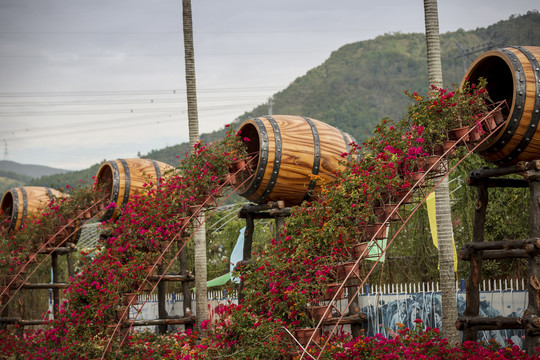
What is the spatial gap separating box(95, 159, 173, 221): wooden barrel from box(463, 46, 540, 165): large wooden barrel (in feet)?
21.5

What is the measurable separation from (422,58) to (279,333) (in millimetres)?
58362

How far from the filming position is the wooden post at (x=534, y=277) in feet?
22.9

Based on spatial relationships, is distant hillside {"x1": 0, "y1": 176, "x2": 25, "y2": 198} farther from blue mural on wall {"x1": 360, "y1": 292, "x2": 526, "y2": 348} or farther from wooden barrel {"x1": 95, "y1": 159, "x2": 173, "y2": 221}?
blue mural on wall {"x1": 360, "y1": 292, "x2": 526, "y2": 348}

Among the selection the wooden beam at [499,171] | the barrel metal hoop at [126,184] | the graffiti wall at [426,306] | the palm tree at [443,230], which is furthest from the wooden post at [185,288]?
the wooden beam at [499,171]

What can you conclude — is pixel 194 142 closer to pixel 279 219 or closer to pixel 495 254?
pixel 279 219

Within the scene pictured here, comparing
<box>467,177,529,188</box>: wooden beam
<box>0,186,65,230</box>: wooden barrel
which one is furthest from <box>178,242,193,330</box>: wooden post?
<box>467,177,529,188</box>: wooden beam

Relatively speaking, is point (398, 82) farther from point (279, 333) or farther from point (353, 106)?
point (279, 333)

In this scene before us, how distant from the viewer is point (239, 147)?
32.5 ft

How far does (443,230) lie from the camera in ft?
28.7

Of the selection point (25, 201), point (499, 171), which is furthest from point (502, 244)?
point (25, 201)

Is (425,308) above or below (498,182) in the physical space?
below

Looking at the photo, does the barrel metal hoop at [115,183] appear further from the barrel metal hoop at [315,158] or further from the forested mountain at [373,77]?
the forested mountain at [373,77]

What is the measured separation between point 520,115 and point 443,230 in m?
2.10

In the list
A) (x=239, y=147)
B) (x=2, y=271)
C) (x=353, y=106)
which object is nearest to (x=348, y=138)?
(x=239, y=147)
